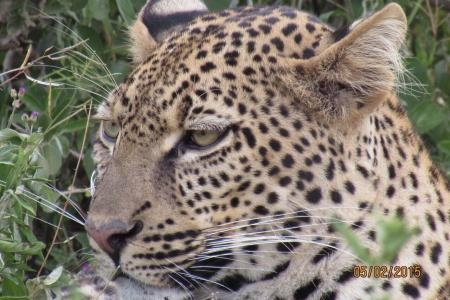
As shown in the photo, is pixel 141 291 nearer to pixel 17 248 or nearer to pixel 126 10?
pixel 17 248

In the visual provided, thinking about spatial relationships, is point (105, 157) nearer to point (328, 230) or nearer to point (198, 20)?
point (198, 20)

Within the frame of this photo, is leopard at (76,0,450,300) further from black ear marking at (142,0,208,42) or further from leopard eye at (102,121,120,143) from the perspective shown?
black ear marking at (142,0,208,42)

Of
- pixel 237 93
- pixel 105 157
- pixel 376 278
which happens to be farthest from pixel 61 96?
pixel 376 278

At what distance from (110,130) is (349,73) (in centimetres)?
115

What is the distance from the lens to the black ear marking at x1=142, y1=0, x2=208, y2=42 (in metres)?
5.81

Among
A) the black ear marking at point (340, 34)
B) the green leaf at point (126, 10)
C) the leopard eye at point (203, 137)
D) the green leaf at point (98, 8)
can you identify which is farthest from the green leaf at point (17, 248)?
the green leaf at point (98, 8)

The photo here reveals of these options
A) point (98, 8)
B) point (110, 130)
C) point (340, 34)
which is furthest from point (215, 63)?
point (98, 8)

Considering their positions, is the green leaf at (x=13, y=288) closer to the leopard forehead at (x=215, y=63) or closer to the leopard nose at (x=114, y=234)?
the leopard nose at (x=114, y=234)

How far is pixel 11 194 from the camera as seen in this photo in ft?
16.8

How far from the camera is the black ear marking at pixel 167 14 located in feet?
Answer: 19.1

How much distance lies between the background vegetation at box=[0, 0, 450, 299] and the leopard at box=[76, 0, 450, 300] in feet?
2.33
